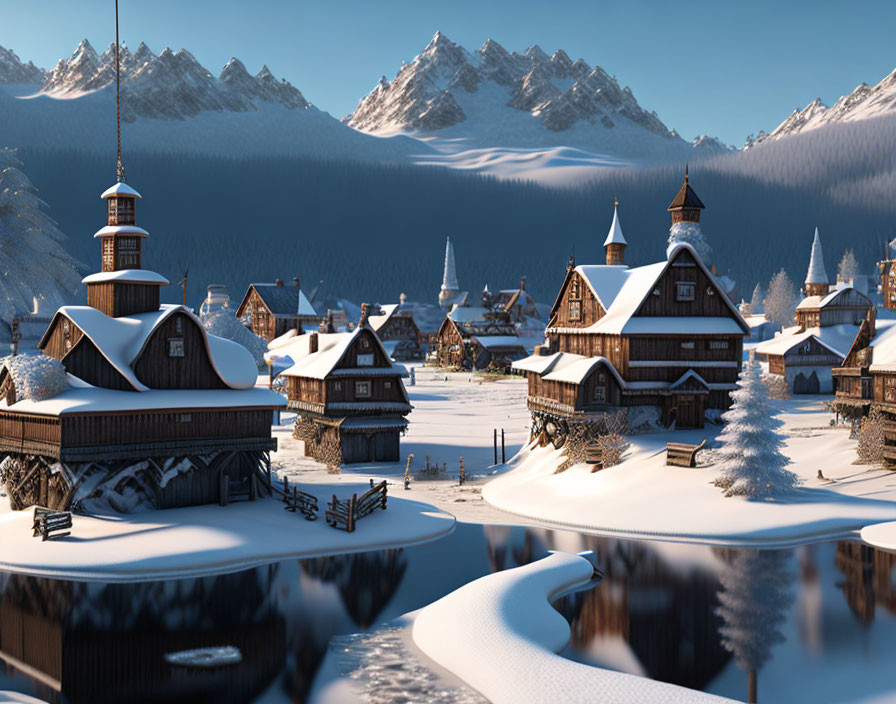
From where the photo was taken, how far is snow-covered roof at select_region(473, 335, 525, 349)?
103062 mm

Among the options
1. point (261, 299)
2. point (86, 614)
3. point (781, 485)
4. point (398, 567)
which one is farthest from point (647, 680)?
point (261, 299)

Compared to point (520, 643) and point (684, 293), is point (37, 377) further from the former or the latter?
point (684, 293)

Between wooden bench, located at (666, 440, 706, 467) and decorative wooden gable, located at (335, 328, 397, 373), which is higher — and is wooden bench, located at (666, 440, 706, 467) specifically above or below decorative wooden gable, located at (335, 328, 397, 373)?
below

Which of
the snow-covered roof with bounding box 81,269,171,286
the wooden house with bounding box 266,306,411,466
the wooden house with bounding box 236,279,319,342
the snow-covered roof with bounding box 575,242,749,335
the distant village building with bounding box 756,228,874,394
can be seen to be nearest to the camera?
the snow-covered roof with bounding box 81,269,171,286

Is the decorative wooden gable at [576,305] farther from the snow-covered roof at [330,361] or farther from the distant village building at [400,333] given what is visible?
the distant village building at [400,333]

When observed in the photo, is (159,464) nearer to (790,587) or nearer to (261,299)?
(790,587)

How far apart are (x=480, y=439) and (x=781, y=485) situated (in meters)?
24.3

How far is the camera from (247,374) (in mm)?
35562

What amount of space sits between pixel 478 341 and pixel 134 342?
7217cm

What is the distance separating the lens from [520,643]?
20.0 meters

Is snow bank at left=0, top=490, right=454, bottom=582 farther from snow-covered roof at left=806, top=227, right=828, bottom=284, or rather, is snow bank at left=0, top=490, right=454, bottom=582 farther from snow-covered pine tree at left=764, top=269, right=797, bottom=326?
snow-covered pine tree at left=764, top=269, right=797, bottom=326

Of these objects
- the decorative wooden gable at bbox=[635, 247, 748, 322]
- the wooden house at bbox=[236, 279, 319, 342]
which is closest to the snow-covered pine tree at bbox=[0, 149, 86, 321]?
the decorative wooden gable at bbox=[635, 247, 748, 322]

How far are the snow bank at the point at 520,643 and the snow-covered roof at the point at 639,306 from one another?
20.5 metres

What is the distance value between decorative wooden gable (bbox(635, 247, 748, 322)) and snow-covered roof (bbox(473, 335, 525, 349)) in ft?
188
